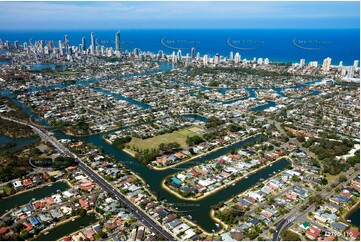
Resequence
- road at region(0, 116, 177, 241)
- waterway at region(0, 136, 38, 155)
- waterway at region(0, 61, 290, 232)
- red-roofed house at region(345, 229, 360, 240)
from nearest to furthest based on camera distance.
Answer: red-roofed house at region(345, 229, 360, 240) → road at region(0, 116, 177, 241) → waterway at region(0, 61, 290, 232) → waterway at region(0, 136, 38, 155)

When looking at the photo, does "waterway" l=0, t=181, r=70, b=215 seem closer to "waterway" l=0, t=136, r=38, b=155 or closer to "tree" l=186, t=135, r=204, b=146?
"waterway" l=0, t=136, r=38, b=155

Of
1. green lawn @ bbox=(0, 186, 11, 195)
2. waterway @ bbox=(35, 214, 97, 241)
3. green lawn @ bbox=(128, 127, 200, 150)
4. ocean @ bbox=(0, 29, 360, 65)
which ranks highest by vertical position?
ocean @ bbox=(0, 29, 360, 65)

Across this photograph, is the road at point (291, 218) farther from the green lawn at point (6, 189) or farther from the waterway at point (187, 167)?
the green lawn at point (6, 189)

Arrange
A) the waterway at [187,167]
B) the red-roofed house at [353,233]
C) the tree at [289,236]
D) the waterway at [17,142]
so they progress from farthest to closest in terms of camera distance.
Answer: the waterway at [17,142] → the waterway at [187,167] → the red-roofed house at [353,233] → the tree at [289,236]

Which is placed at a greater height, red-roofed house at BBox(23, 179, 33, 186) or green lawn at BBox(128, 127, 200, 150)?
green lawn at BBox(128, 127, 200, 150)

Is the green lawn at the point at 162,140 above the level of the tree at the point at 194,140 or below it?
below

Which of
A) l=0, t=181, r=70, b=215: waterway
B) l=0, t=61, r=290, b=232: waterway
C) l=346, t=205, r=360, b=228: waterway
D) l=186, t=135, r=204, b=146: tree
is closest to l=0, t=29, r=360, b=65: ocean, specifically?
l=186, t=135, r=204, b=146: tree

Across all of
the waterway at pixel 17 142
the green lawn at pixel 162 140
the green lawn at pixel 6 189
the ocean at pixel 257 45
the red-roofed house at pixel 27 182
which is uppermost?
the ocean at pixel 257 45

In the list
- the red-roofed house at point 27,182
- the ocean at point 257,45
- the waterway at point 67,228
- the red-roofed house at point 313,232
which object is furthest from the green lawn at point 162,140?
the ocean at point 257,45
